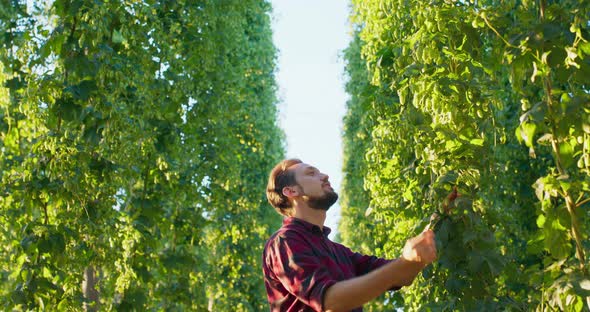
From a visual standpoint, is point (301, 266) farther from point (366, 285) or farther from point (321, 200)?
point (321, 200)

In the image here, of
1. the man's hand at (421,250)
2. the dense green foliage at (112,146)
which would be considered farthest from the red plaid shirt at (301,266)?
the dense green foliage at (112,146)

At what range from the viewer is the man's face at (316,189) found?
379cm

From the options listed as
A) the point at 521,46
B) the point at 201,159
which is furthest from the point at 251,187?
the point at 521,46

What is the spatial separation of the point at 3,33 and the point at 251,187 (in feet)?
39.5

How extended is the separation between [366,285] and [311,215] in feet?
2.13

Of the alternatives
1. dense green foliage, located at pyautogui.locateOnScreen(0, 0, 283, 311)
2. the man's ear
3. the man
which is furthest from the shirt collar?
dense green foliage, located at pyautogui.locateOnScreen(0, 0, 283, 311)

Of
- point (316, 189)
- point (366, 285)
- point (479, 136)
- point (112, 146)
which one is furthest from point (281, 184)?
point (112, 146)

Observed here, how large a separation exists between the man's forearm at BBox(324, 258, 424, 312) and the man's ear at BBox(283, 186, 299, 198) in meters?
0.69

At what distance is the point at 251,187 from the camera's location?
20.4m

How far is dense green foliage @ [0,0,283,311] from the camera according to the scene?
6.61 meters

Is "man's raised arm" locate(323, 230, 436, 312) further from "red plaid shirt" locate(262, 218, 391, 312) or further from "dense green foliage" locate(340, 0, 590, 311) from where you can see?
"dense green foliage" locate(340, 0, 590, 311)

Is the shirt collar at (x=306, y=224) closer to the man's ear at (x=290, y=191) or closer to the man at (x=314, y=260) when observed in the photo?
the man at (x=314, y=260)

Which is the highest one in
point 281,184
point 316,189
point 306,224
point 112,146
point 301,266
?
point 112,146

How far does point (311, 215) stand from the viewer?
3.76 m
